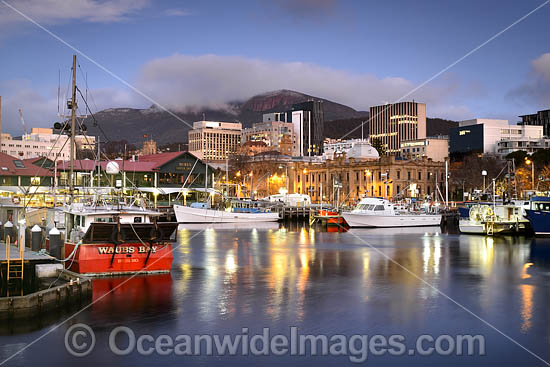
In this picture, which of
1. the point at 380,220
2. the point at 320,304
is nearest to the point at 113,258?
the point at 320,304

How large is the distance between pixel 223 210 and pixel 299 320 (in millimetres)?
79715

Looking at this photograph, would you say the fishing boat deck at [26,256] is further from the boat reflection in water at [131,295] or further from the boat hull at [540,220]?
the boat hull at [540,220]

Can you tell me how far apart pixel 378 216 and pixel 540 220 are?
23.1 m

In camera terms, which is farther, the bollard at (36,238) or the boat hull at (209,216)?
the boat hull at (209,216)

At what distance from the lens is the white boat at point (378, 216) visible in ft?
298

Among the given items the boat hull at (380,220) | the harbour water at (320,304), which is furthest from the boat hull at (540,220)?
the boat hull at (380,220)

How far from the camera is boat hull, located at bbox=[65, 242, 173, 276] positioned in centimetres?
3538

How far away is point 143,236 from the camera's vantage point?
3547 cm

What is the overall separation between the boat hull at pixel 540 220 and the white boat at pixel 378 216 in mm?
21206

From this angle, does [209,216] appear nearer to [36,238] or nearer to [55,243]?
[36,238]

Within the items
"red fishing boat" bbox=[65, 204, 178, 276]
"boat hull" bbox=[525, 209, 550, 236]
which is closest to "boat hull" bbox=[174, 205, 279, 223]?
"boat hull" bbox=[525, 209, 550, 236]

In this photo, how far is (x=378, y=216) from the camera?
296 ft

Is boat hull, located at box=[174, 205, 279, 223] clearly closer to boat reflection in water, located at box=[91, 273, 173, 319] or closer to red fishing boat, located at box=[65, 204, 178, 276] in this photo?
red fishing boat, located at box=[65, 204, 178, 276]

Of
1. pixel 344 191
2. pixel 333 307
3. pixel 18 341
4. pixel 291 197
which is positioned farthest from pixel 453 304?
pixel 344 191
